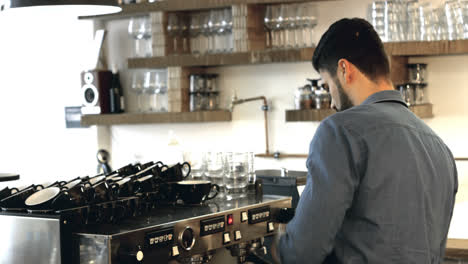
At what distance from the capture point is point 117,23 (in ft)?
16.2

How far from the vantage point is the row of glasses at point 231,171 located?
234cm

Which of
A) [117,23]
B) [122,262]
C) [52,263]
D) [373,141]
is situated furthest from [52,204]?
[117,23]

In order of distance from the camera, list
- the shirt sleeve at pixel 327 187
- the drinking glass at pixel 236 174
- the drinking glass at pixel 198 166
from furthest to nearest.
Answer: the drinking glass at pixel 198 166
the drinking glass at pixel 236 174
the shirt sleeve at pixel 327 187

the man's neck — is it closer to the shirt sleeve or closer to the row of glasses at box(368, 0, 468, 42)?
the shirt sleeve

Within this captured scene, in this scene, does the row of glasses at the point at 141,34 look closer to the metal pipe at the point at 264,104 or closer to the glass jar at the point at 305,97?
the metal pipe at the point at 264,104

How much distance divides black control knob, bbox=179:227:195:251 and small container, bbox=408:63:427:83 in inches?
100

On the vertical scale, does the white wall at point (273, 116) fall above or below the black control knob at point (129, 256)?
above

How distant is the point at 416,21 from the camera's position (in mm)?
3865

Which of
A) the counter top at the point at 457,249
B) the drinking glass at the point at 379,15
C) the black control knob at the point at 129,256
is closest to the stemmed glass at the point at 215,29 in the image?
the drinking glass at the point at 379,15

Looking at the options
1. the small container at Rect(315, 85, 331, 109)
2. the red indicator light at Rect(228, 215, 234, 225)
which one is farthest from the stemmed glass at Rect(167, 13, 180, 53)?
the red indicator light at Rect(228, 215, 234, 225)

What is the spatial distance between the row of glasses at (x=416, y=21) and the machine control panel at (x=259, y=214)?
2.10 metres

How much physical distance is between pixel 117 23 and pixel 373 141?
367 cm

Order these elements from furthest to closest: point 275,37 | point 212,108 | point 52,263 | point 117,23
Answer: point 117,23 → point 212,108 → point 275,37 → point 52,263

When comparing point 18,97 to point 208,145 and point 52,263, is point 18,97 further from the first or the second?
point 52,263
